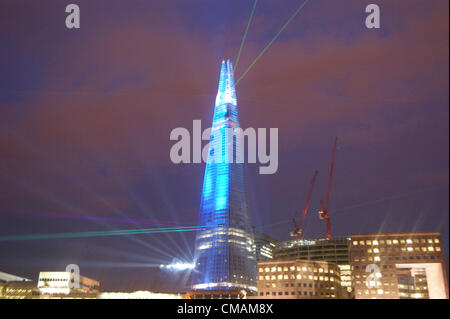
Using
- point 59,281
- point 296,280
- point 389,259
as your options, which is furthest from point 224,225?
point 59,281

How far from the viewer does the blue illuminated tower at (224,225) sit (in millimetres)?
160250

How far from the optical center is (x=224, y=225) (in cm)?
16538

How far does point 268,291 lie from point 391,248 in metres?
46.8

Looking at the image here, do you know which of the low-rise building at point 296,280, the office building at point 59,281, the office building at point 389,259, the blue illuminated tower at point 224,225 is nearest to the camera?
the office building at point 389,259

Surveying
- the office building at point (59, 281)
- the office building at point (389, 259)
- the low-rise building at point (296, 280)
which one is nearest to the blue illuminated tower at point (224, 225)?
the low-rise building at point (296, 280)

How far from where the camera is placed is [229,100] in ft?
606

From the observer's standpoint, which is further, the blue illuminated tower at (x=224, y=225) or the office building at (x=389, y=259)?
the blue illuminated tower at (x=224, y=225)

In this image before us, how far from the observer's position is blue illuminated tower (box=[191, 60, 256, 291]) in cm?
16025

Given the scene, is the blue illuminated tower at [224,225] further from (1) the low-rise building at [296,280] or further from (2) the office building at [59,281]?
(2) the office building at [59,281]

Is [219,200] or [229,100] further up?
[229,100]

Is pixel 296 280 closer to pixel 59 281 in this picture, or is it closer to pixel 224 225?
pixel 224 225

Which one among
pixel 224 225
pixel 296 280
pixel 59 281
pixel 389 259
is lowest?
pixel 296 280
